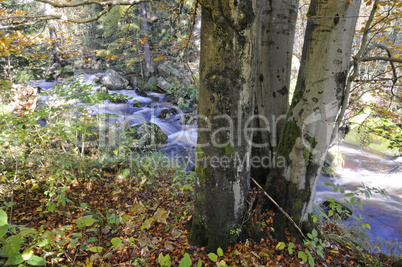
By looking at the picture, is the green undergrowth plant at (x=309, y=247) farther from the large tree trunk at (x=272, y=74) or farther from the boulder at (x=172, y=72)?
the boulder at (x=172, y=72)

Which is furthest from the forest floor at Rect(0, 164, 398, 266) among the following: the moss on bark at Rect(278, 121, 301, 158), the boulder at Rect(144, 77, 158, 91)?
the boulder at Rect(144, 77, 158, 91)

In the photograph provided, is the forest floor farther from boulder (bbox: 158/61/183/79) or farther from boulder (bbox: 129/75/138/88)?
boulder (bbox: 129/75/138/88)

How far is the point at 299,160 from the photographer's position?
7.74 ft

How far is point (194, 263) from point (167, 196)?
1649 millimetres

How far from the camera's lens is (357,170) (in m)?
7.76

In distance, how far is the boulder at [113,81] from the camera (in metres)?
13.9

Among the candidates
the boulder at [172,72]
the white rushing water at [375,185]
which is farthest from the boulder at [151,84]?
the white rushing water at [375,185]

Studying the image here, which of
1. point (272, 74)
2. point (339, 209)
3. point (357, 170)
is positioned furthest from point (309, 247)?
point (357, 170)

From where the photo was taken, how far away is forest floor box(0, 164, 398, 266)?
1889 mm

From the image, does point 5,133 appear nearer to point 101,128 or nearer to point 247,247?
point 101,128

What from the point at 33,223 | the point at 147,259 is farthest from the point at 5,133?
the point at 147,259

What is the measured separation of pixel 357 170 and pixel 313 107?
7.33 m

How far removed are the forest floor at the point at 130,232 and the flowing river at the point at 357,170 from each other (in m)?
1.56

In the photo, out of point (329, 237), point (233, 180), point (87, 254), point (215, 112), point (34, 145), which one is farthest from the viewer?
point (34, 145)
